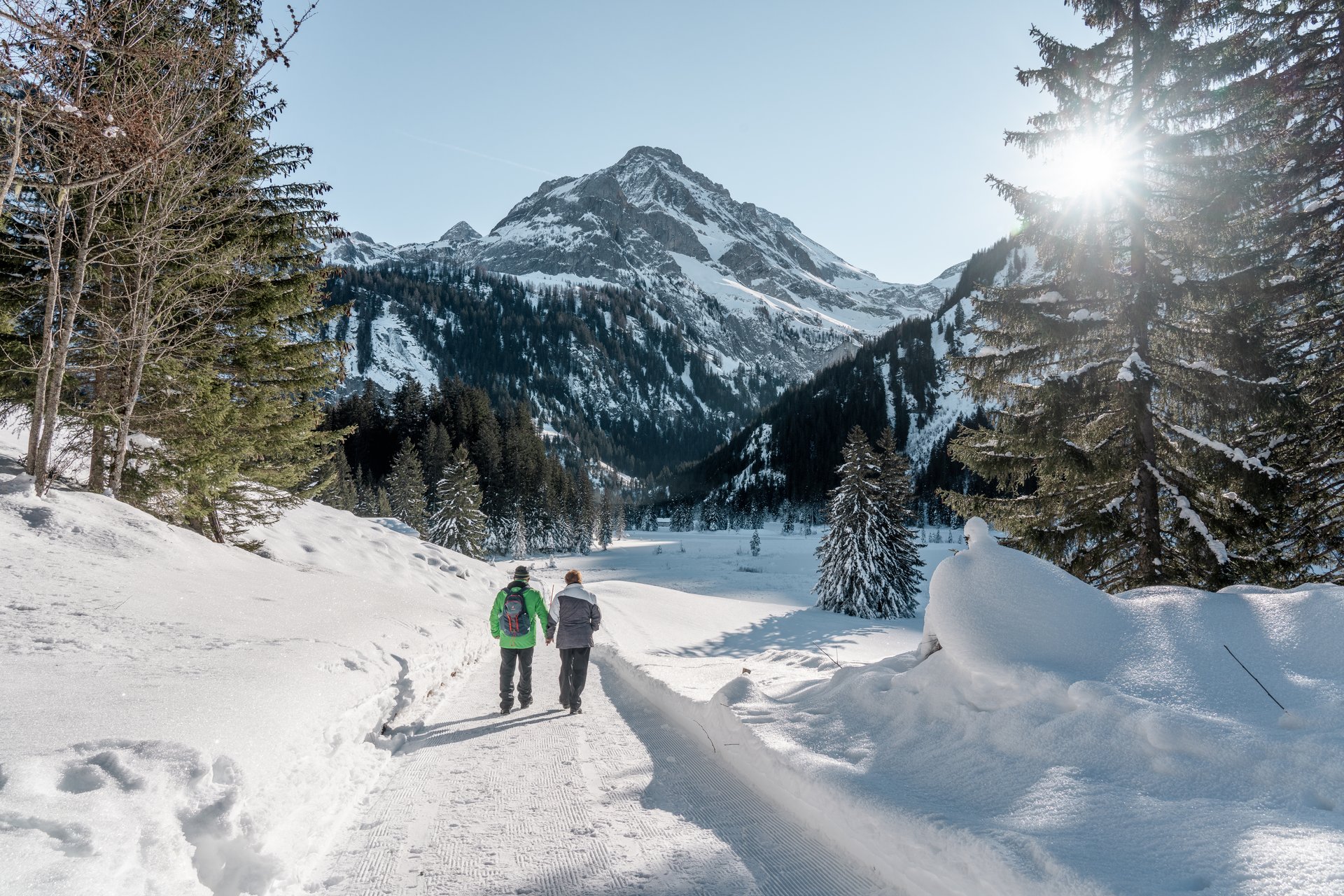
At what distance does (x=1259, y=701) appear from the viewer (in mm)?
3773

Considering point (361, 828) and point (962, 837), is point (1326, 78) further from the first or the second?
point (361, 828)

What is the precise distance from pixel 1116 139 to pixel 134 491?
16.3 metres

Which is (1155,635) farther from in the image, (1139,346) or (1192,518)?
(1139,346)

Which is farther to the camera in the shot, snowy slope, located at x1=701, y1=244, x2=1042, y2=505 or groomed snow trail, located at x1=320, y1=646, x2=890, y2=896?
snowy slope, located at x1=701, y1=244, x2=1042, y2=505

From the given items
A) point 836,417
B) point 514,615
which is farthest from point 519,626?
point 836,417

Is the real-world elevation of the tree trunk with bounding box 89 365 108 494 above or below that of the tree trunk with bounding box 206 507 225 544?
above

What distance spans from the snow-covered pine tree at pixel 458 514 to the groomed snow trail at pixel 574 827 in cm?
3875

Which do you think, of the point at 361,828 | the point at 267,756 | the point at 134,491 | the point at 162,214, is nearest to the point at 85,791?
the point at 267,756

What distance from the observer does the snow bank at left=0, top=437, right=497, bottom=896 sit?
270 cm

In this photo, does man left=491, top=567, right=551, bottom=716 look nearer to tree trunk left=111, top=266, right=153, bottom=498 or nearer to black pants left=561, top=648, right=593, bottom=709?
black pants left=561, top=648, right=593, bottom=709

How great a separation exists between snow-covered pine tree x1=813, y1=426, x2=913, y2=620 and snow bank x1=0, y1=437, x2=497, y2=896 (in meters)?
22.9

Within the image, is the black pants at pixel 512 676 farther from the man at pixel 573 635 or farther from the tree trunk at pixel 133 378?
the tree trunk at pixel 133 378

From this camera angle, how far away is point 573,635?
302 inches

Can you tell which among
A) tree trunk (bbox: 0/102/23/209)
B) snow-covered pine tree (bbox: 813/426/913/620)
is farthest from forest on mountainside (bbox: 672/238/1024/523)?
tree trunk (bbox: 0/102/23/209)
